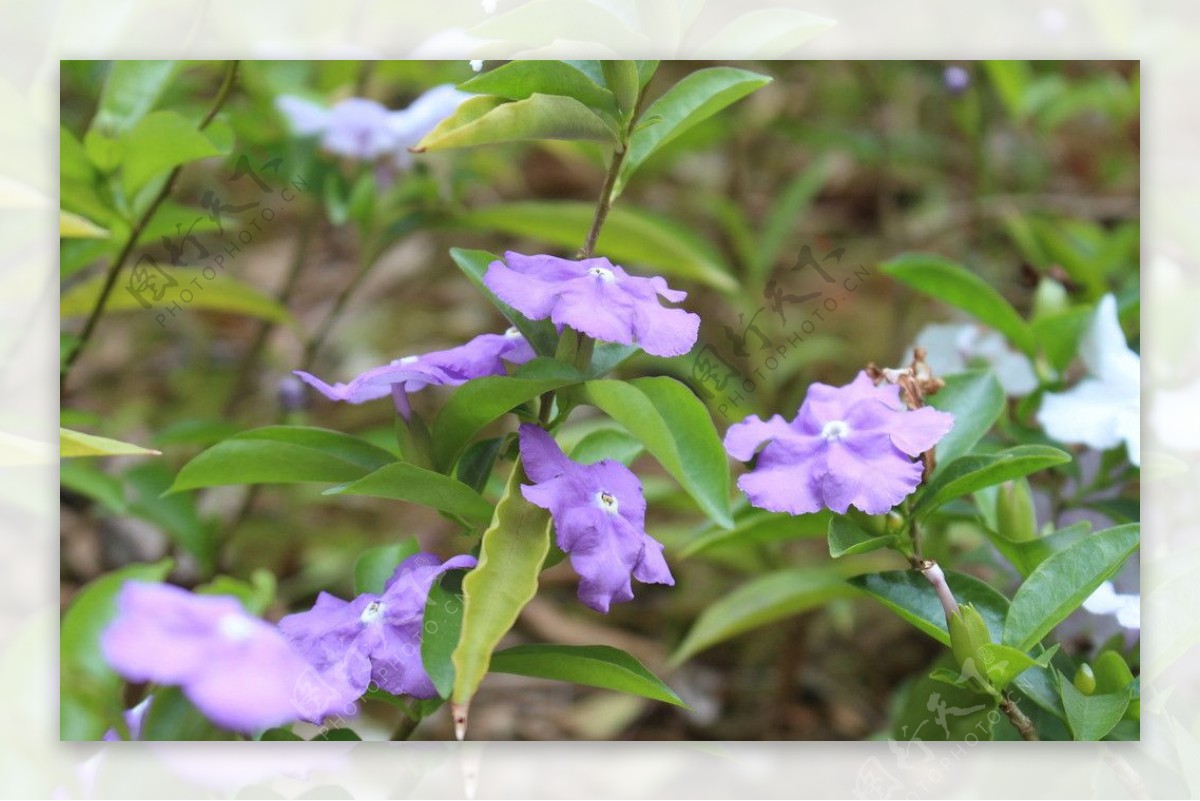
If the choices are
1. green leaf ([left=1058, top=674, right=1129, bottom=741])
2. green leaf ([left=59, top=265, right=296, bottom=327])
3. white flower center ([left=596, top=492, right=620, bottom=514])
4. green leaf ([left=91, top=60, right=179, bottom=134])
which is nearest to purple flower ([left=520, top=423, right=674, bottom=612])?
white flower center ([left=596, top=492, right=620, bottom=514])

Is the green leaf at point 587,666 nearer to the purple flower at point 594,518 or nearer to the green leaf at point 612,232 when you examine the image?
the purple flower at point 594,518

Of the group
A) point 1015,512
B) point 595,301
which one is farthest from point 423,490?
point 1015,512

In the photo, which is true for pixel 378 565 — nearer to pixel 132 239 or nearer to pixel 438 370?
pixel 438 370

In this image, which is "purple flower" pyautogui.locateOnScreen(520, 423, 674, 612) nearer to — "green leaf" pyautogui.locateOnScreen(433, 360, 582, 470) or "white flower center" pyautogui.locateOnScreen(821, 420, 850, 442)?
"green leaf" pyautogui.locateOnScreen(433, 360, 582, 470)

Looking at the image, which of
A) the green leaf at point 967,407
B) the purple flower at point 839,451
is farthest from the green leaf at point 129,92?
the green leaf at point 967,407

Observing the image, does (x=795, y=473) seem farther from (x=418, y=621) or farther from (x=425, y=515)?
(x=425, y=515)

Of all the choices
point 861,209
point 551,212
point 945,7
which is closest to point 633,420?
point 551,212
